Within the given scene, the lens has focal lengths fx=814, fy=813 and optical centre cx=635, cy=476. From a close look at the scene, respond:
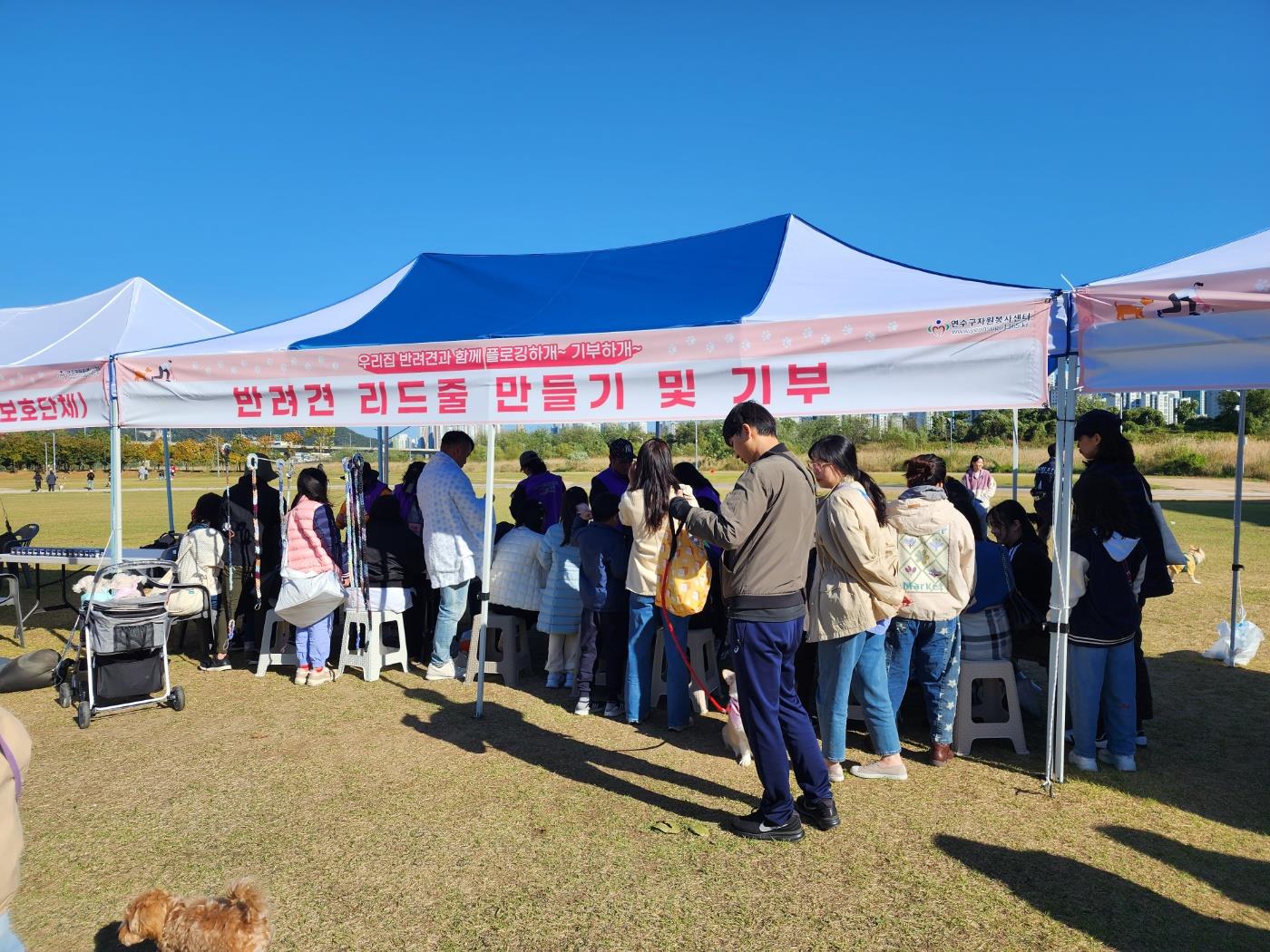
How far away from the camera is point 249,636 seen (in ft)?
22.6

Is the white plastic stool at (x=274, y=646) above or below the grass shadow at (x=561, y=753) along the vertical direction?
above

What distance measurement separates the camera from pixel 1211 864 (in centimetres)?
329

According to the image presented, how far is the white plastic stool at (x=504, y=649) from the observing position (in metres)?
6.01

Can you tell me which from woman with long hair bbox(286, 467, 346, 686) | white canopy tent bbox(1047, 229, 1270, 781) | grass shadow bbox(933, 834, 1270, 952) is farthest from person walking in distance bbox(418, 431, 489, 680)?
white canopy tent bbox(1047, 229, 1270, 781)

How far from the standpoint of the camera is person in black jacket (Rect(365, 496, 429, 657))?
608 centimetres

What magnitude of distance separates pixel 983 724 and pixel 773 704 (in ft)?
6.23

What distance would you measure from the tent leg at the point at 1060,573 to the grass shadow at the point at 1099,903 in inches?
31.5

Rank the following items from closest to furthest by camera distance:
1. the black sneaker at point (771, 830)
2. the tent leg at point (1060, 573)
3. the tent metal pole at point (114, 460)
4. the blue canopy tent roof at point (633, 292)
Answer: the black sneaker at point (771, 830) < the tent leg at point (1060, 573) < the blue canopy tent roof at point (633, 292) < the tent metal pole at point (114, 460)

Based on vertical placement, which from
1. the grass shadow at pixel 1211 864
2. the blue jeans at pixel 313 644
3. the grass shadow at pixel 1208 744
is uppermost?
the blue jeans at pixel 313 644

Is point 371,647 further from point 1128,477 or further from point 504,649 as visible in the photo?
point 1128,477

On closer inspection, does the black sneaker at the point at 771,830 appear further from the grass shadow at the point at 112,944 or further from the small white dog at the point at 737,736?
the grass shadow at the point at 112,944

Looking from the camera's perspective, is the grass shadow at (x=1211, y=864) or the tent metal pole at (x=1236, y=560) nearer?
the grass shadow at (x=1211, y=864)

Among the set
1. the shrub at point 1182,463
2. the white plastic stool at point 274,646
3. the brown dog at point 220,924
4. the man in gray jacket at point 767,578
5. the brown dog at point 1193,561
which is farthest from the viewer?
the shrub at point 1182,463

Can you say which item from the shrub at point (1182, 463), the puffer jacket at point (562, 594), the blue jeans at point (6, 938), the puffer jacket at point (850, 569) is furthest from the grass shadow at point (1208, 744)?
the shrub at point (1182, 463)
